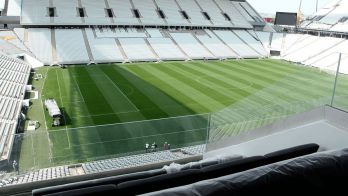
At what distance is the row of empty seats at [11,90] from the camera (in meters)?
12.9

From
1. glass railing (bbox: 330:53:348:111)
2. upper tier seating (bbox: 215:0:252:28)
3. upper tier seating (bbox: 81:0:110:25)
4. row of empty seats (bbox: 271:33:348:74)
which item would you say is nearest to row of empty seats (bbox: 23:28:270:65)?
upper tier seating (bbox: 81:0:110:25)

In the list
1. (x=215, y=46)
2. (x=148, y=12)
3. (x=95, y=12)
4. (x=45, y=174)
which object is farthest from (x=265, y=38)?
(x=45, y=174)

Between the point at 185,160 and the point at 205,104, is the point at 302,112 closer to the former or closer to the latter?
the point at 185,160

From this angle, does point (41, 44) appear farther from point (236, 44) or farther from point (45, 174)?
point (45, 174)

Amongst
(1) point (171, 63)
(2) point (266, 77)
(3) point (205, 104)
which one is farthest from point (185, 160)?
(1) point (171, 63)

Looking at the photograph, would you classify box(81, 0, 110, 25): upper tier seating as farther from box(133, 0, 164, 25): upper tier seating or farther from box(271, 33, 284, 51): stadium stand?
box(271, 33, 284, 51): stadium stand

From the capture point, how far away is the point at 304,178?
2699 millimetres

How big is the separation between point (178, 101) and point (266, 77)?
9.44 metres

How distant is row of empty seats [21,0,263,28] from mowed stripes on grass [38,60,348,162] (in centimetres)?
892

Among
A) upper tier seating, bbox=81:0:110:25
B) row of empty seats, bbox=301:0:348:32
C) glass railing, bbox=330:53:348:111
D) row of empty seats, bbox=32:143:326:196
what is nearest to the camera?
row of empty seats, bbox=32:143:326:196

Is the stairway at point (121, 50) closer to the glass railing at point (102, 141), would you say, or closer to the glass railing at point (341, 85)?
→ the glass railing at point (102, 141)

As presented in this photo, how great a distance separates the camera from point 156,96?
18188 mm

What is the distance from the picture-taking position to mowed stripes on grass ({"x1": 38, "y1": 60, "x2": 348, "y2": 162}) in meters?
6.88

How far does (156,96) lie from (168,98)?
2.27 feet
